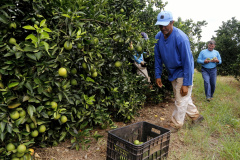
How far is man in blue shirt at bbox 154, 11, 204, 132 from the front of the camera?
2.97 m

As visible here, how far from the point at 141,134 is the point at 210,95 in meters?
3.67

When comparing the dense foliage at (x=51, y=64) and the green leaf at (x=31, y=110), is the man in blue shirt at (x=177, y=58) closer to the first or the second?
the dense foliage at (x=51, y=64)

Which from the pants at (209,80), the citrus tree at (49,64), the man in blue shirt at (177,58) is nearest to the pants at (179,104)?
the man in blue shirt at (177,58)

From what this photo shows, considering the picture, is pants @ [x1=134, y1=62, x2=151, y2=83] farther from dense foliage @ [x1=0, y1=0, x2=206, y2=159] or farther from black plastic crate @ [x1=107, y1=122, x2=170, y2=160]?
black plastic crate @ [x1=107, y1=122, x2=170, y2=160]

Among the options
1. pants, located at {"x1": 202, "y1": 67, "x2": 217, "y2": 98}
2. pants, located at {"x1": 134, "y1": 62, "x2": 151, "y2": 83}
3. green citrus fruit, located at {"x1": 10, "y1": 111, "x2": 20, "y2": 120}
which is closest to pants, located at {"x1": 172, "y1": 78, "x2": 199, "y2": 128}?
pants, located at {"x1": 134, "y1": 62, "x2": 151, "y2": 83}

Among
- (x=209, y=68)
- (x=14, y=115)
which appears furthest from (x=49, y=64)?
(x=209, y=68)

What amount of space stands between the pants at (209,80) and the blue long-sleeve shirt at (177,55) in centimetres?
272

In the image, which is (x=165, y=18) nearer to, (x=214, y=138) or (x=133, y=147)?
(x=133, y=147)

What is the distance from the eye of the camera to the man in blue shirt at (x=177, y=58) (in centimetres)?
297

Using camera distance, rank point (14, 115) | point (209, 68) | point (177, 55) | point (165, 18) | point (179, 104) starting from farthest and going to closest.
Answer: point (209, 68) < point (179, 104) < point (177, 55) < point (165, 18) < point (14, 115)

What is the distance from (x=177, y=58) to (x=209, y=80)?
122 inches

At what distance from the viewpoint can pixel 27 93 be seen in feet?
6.42

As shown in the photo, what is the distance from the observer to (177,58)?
308cm

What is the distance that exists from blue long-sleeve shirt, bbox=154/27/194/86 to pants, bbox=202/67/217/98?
2.72 meters
